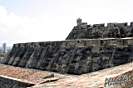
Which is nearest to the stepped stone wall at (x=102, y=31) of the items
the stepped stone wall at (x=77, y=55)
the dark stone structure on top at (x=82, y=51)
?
the dark stone structure on top at (x=82, y=51)

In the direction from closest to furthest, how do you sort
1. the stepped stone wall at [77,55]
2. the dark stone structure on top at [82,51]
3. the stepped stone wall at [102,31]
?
1. the stepped stone wall at [77,55]
2. the dark stone structure on top at [82,51]
3. the stepped stone wall at [102,31]

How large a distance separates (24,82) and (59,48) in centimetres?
307


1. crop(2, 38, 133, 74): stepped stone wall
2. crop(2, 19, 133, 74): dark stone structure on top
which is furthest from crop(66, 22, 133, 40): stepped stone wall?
crop(2, 38, 133, 74): stepped stone wall

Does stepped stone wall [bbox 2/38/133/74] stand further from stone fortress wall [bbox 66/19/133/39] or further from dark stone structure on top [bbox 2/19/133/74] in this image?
stone fortress wall [bbox 66/19/133/39]

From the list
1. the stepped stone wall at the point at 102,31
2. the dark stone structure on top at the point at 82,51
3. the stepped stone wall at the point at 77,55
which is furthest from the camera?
the stepped stone wall at the point at 102,31

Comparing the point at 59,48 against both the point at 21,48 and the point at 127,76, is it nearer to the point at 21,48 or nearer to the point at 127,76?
the point at 21,48

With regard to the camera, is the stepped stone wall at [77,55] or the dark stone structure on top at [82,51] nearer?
the stepped stone wall at [77,55]

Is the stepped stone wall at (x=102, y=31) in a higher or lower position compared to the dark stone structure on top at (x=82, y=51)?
higher

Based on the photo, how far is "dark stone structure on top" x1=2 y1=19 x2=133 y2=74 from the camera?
9.42m

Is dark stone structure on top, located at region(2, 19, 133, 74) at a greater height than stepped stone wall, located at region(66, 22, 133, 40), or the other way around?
stepped stone wall, located at region(66, 22, 133, 40)

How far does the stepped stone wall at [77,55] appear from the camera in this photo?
366 inches

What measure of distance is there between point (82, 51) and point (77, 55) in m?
0.27

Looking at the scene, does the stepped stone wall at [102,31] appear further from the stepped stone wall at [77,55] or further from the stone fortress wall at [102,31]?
the stepped stone wall at [77,55]

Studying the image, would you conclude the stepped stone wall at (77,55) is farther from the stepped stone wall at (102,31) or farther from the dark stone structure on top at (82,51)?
the stepped stone wall at (102,31)
